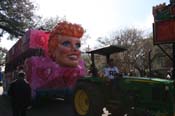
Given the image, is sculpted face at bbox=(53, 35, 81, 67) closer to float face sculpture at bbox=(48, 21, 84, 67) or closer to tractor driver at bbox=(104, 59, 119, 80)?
float face sculpture at bbox=(48, 21, 84, 67)

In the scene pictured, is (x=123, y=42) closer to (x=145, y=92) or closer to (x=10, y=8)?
(x=10, y=8)

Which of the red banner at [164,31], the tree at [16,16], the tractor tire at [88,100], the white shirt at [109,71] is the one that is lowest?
the tractor tire at [88,100]

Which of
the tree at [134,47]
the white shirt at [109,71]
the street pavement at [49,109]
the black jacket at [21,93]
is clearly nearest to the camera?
the black jacket at [21,93]

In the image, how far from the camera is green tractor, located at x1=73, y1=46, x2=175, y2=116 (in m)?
10.2

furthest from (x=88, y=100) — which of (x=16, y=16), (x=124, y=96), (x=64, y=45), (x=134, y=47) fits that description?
(x=134, y=47)

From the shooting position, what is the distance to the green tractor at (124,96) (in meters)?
10.2

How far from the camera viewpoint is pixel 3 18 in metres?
37.5

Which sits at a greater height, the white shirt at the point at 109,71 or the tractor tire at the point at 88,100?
the white shirt at the point at 109,71

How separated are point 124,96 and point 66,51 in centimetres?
695

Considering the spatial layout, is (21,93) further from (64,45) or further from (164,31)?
(164,31)

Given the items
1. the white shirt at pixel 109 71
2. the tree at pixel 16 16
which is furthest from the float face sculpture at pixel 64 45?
the tree at pixel 16 16

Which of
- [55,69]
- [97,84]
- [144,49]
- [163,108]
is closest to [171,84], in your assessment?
[163,108]

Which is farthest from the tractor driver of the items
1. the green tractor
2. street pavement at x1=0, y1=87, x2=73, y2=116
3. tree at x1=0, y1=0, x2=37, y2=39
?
tree at x1=0, y1=0, x2=37, y2=39

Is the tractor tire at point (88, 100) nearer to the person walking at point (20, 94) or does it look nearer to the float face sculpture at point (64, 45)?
the person walking at point (20, 94)
